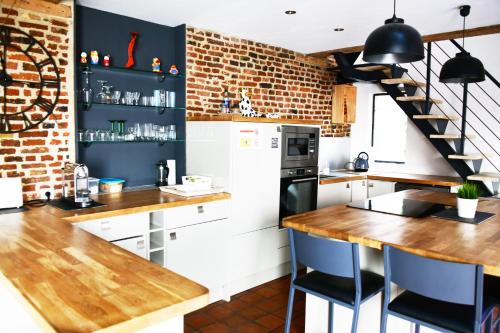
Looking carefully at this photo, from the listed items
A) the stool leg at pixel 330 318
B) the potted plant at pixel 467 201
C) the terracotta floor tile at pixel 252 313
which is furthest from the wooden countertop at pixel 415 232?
the terracotta floor tile at pixel 252 313

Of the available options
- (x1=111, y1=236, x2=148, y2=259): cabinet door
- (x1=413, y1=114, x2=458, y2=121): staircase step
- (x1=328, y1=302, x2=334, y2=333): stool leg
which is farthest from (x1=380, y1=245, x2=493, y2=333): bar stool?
(x1=413, y1=114, x2=458, y2=121): staircase step

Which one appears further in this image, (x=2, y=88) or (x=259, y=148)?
(x=259, y=148)

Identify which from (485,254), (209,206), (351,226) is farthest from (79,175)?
(485,254)

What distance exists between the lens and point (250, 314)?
3381 mm

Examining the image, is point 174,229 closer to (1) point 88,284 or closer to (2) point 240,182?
(2) point 240,182

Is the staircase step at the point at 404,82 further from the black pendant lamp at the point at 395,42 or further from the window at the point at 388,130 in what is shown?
the black pendant lamp at the point at 395,42

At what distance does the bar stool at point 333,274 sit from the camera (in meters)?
2.15

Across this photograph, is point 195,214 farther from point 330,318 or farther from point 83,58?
point 83,58

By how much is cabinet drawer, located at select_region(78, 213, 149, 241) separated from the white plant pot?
230 cm

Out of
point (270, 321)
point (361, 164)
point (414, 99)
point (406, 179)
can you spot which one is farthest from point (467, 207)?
point (361, 164)

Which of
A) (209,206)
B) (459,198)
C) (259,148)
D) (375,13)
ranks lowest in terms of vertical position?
(209,206)

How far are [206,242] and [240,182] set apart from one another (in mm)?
636

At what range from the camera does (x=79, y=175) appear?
3082mm

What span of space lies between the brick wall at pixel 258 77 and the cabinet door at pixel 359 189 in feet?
3.17
